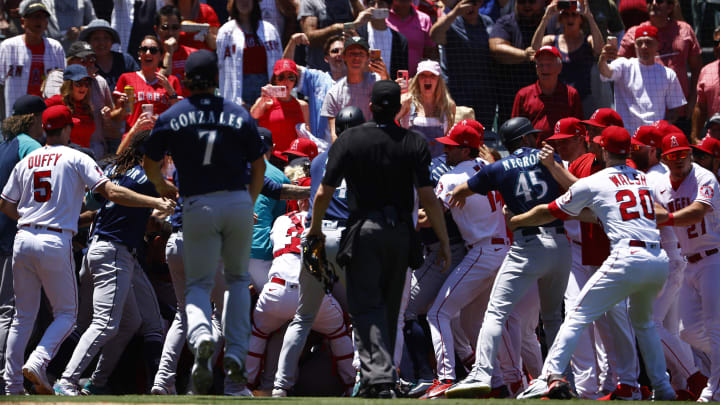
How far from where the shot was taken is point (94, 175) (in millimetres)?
7895

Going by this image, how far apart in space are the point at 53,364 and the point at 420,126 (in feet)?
13.6

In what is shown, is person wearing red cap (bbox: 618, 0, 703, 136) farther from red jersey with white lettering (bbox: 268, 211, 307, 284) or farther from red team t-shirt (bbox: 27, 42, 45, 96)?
red team t-shirt (bbox: 27, 42, 45, 96)

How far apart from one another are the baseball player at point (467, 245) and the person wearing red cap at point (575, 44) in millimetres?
3381

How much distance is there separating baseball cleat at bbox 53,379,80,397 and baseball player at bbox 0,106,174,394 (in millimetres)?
78

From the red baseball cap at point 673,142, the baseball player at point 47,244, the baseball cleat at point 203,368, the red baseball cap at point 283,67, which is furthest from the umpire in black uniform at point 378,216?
the red baseball cap at point 283,67

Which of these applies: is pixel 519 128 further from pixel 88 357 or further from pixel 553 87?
pixel 88 357

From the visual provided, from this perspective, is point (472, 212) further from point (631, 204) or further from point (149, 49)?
point (149, 49)

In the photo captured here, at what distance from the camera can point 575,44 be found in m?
11.7

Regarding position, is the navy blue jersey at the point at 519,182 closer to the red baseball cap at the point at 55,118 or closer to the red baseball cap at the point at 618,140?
the red baseball cap at the point at 618,140

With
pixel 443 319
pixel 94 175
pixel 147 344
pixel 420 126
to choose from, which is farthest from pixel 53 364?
pixel 420 126

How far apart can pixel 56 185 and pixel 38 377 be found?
1466 millimetres

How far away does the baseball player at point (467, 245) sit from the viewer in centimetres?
816

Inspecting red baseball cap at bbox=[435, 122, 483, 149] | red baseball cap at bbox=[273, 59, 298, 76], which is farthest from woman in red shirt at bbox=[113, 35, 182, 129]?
red baseball cap at bbox=[435, 122, 483, 149]

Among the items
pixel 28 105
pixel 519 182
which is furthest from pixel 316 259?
pixel 28 105
